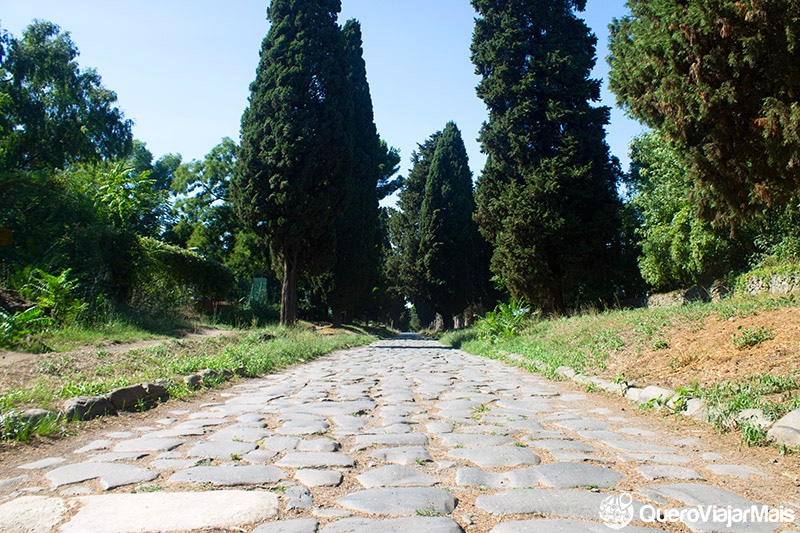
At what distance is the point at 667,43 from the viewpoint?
7.21 metres

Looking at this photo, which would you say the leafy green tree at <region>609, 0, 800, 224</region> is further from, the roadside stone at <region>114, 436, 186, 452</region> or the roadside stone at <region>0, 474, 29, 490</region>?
the roadside stone at <region>0, 474, 29, 490</region>

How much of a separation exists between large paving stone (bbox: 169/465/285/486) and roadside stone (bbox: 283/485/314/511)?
0.69 ft

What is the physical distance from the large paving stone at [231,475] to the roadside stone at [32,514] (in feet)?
1.85

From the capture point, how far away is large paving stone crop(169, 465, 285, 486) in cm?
287

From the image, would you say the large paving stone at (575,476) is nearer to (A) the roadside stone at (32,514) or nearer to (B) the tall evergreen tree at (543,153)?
(A) the roadside stone at (32,514)

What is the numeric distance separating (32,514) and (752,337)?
21.4 feet

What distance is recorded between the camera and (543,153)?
16922 mm

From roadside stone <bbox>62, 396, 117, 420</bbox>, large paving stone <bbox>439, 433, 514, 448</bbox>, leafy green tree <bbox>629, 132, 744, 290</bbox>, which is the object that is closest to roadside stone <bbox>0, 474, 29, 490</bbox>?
roadside stone <bbox>62, 396, 117, 420</bbox>

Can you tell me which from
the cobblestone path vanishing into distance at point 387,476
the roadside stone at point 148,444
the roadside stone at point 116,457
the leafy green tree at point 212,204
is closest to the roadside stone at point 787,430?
the cobblestone path vanishing into distance at point 387,476

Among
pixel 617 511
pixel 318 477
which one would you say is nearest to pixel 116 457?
pixel 318 477

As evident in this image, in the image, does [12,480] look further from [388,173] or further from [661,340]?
[388,173]

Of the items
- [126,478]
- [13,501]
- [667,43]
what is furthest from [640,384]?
[13,501]

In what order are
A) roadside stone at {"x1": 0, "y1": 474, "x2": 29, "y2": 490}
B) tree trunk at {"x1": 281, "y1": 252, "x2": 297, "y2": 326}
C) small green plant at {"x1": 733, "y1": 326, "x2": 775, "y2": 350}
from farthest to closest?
tree trunk at {"x1": 281, "y1": 252, "x2": 297, "y2": 326}, small green plant at {"x1": 733, "y1": 326, "x2": 775, "y2": 350}, roadside stone at {"x1": 0, "y1": 474, "x2": 29, "y2": 490}

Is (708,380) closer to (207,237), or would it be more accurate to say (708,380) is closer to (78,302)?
(78,302)
